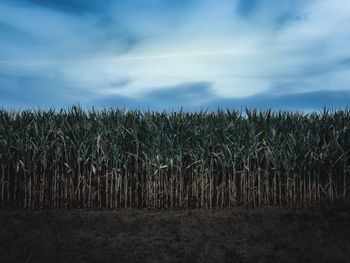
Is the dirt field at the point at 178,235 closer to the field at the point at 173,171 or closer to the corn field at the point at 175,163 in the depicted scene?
the field at the point at 173,171

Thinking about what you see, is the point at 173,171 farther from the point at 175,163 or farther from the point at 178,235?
the point at 178,235

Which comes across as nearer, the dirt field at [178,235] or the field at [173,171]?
the dirt field at [178,235]

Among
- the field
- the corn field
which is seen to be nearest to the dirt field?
the field

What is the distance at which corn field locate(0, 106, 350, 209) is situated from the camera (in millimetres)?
13789

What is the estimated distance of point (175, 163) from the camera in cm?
1384

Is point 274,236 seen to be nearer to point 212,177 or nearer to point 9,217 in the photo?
point 212,177

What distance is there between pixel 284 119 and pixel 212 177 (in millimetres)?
2823

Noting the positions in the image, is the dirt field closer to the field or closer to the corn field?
the field

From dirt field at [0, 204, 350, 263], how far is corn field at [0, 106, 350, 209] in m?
0.72

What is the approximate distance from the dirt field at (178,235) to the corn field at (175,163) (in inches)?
28.4

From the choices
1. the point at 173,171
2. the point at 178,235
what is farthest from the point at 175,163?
the point at 178,235

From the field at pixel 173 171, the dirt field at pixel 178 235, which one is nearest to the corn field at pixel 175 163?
the field at pixel 173 171

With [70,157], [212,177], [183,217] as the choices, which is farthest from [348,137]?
[70,157]

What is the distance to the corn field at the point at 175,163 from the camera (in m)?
13.8
